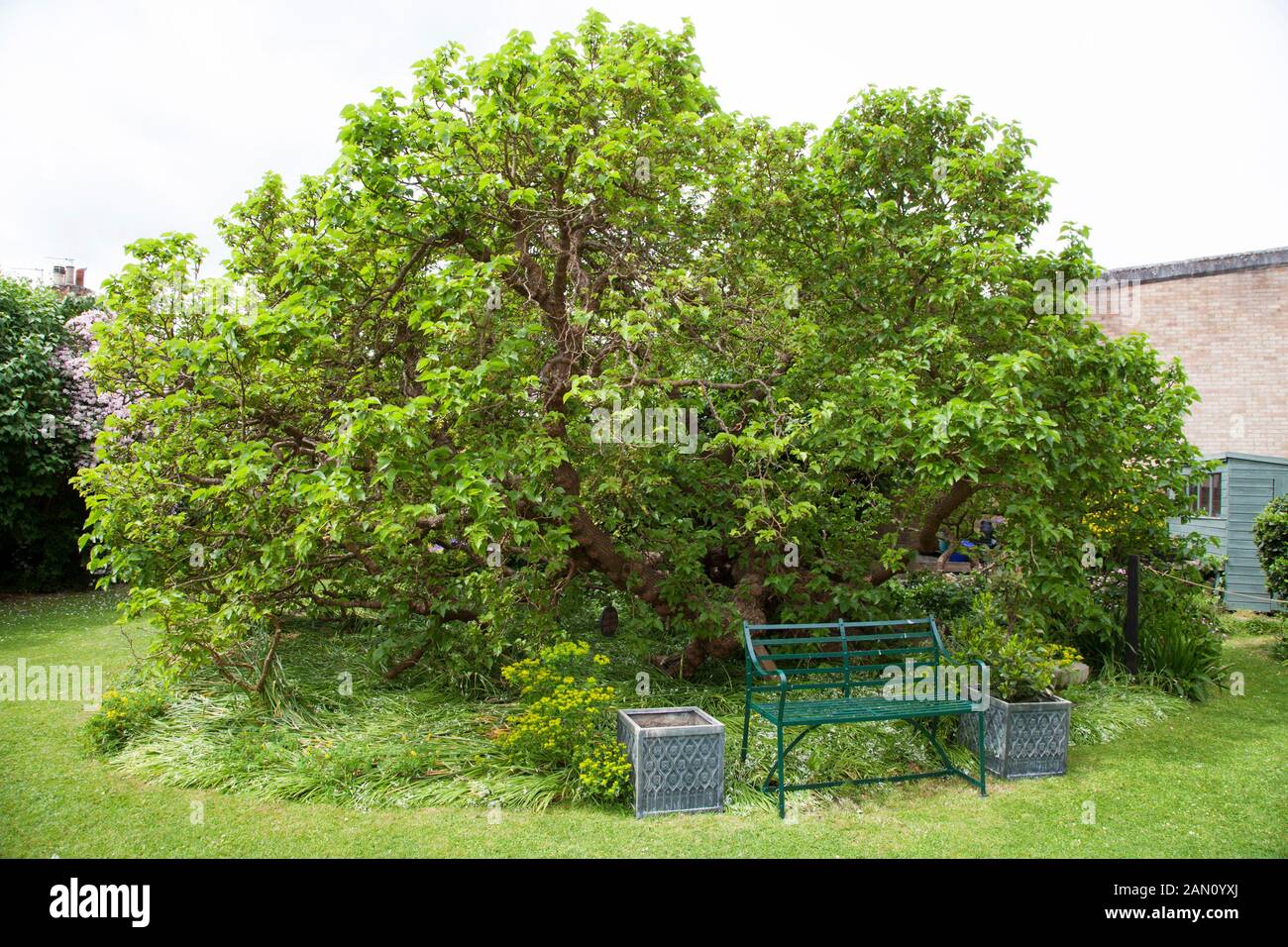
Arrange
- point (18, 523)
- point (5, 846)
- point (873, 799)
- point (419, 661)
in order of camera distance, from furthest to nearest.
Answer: point (18, 523), point (419, 661), point (873, 799), point (5, 846)

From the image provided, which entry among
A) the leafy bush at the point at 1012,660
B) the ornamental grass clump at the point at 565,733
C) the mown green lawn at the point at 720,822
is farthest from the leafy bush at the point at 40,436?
the leafy bush at the point at 1012,660

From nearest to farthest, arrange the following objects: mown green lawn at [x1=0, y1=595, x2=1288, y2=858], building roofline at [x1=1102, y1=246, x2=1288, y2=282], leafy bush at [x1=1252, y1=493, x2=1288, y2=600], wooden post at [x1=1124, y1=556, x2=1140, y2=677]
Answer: mown green lawn at [x1=0, y1=595, x2=1288, y2=858]
wooden post at [x1=1124, y1=556, x2=1140, y2=677]
leafy bush at [x1=1252, y1=493, x2=1288, y2=600]
building roofline at [x1=1102, y1=246, x2=1288, y2=282]

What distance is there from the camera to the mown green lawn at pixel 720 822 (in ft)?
15.0

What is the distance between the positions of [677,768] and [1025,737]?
2.54 m

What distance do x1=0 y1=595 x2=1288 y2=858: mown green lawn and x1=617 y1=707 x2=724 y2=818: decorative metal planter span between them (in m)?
0.12

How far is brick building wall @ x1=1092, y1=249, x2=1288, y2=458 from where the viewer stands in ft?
59.2

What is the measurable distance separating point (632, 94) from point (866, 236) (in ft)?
7.91

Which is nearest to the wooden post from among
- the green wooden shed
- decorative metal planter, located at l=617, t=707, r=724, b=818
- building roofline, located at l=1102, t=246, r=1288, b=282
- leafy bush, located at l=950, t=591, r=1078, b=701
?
leafy bush, located at l=950, t=591, r=1078, b=701

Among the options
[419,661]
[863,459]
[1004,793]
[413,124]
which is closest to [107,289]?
[413,124]

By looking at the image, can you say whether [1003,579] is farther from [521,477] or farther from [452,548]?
[452,548]

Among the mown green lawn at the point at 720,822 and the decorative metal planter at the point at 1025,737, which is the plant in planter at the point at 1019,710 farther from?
the mown green lawn at the point at 720,822

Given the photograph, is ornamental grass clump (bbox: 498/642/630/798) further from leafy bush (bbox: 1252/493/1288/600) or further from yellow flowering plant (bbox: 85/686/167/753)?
leafy bush (bbox: 1252/493/1288/600)

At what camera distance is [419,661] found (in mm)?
7793

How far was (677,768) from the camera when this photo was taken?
5066 millimetres
